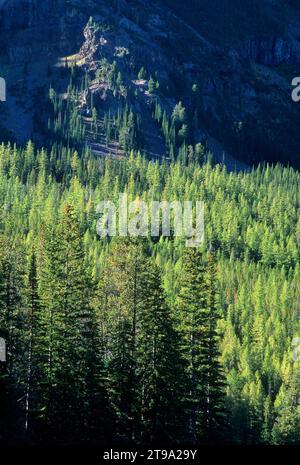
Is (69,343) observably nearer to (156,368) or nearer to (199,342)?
(156,368)

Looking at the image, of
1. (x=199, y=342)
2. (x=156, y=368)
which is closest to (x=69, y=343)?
(x=156, y=368)

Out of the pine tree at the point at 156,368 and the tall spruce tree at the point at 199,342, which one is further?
the tall spruce tree at the point at 199,342

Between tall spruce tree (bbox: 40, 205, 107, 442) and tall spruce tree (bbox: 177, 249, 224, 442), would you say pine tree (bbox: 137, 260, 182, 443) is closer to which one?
tall spruce tree (bbox: 177, 249, 224, 442)

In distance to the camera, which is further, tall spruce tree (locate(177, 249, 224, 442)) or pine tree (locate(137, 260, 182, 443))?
tall spruce tree (locate(177, 249, 224, 442))

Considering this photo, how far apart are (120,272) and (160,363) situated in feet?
23.9

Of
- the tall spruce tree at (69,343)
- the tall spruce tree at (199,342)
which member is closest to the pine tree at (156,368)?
the tall spruce tree at (199,342)

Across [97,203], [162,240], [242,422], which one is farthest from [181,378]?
[97,203]

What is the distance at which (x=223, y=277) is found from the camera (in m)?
Answer: 156

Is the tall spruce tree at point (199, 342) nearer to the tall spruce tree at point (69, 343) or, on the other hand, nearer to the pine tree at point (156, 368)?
the pine tree at point (156, 368)

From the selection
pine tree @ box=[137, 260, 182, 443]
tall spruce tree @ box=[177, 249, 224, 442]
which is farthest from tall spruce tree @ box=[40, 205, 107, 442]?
tall spruce tree @ box=[177, 249, 224, 442]

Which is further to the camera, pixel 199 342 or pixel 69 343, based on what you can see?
pixel 199 342

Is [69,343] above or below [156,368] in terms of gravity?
above
